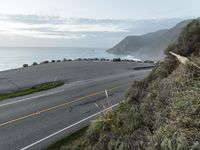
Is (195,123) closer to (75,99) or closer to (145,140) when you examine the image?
(145,140)

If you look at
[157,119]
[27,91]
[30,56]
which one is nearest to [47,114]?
[27,91]

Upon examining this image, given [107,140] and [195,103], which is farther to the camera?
[107,140]

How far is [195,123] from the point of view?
5.44m

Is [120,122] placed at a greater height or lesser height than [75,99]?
greater

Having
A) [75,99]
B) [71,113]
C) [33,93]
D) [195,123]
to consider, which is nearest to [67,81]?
[33,93]

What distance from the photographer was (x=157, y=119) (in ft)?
20.3

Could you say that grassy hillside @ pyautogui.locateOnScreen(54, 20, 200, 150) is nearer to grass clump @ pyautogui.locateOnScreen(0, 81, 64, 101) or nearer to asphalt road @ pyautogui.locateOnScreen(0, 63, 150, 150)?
asphalt road @ pyautogui.locateOnScreen(0, 63, 150, 150)

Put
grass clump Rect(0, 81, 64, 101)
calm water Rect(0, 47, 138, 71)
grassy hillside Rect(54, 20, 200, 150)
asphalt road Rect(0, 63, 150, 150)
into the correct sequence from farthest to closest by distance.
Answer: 1. calm water Rect(0, 47, 138, 71)
2. grass clump Rect(0, 81, 64, 101)
3. asphalt road Rect(0, 63, 150, 150)
4. grassy hillside Rect(54, 20, 200, 150)

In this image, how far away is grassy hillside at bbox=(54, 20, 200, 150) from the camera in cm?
534

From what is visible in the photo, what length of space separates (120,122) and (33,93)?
14.6m

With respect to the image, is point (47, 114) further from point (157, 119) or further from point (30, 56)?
point (30, 56)

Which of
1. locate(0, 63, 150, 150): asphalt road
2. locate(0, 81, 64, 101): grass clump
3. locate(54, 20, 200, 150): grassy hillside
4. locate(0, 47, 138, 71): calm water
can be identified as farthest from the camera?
locate(0, 47, 138, 71): calm water

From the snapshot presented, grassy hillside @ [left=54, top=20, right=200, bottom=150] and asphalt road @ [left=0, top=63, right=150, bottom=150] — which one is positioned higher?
grassy hillside @ [left=54, top=20, right=200, bottom=150]

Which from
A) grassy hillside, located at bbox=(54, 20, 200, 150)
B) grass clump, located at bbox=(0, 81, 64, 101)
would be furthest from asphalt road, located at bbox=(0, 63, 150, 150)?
grassy hillside, located at bbox=(54, 20, 200, 150)
